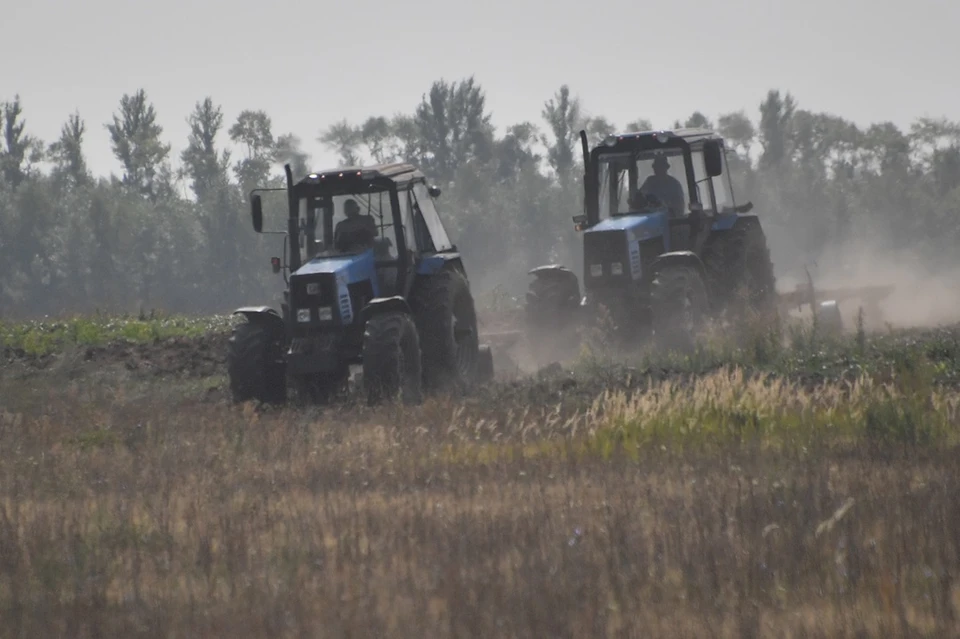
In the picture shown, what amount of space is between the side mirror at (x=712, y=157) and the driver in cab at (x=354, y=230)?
4.39 meters

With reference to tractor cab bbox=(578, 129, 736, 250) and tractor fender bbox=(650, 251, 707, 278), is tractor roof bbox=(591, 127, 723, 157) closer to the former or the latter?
tractor cab bbox=(578, 129, 736, 250)

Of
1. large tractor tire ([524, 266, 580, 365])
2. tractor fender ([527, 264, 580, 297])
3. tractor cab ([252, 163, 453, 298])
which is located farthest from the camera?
tractor fender ([527, 264, 580, 297])

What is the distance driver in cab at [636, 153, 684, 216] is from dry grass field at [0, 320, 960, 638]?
3428 millimetres

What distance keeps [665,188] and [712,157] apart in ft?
4.12

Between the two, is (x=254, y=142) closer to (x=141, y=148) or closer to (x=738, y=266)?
(x=141, y=148)

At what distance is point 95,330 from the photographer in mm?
24109

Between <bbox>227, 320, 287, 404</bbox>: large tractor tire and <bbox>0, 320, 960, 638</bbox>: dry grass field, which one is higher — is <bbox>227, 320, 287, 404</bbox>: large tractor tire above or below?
above

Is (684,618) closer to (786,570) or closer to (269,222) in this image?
(786,570)

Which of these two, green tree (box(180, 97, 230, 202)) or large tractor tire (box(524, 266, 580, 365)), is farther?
green tree (box(180, 97, 230, 202))

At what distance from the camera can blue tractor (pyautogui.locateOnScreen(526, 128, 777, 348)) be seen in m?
17.3

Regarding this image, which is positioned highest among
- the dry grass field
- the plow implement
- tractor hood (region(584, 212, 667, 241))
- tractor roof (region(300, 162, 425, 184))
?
tractor roof (region(300, 162, 425, 184))

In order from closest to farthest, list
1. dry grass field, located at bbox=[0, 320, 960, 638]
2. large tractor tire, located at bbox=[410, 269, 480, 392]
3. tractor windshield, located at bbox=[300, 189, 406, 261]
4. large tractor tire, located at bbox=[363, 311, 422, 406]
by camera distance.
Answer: dry grass field, located at bbox=[0, 320, 960, 638] → large tractor tire, located at bbox=[363, 311, 422, 406] → tractor windshield, located at bbox=[300, 189, 406, 261] → large tractor tire, located at bbox=[410, 269, 480, 392]

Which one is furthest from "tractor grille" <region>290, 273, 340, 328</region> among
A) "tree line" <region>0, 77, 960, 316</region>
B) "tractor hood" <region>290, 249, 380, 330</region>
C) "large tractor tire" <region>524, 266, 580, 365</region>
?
"tree line" <region>0, 77, 960, 316</region>

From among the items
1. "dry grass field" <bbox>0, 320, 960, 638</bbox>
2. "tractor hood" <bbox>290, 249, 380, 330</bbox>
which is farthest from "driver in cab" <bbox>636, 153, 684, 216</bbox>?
"tractor hood" <bbox>290, 249, 380, 330</bbox>
